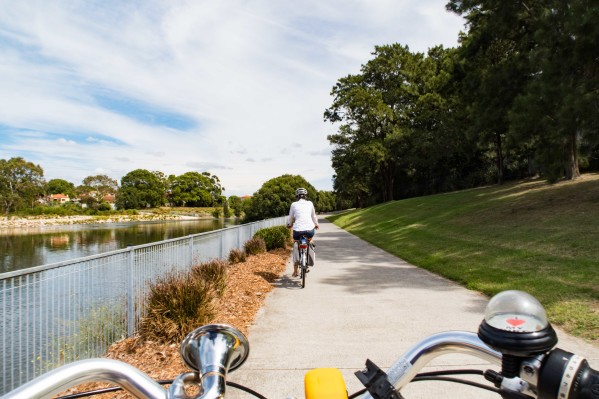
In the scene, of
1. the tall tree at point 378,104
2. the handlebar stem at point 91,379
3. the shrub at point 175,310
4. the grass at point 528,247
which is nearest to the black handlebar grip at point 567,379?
the handlebar stem at point 91,379

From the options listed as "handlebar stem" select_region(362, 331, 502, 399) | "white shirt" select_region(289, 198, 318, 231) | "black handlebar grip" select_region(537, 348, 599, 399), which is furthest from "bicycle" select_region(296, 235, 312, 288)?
"black handlebar grip" select_region(537, 348, 599, 399)

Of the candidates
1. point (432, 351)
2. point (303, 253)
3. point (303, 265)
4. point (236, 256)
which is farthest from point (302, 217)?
point (432, 351)

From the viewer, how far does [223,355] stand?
4.22 ft

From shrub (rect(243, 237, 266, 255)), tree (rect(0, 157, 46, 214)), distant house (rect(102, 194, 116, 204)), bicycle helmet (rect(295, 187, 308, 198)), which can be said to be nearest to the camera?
bicycle helmet (rect(295, 187, 308, 198))

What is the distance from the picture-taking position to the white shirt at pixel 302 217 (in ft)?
29.9

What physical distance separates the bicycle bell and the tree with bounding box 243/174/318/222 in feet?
193

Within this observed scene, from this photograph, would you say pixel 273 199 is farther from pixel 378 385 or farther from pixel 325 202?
pixel 378 385

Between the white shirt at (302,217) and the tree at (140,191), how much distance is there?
124 meters

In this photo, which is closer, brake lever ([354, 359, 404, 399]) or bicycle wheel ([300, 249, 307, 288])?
brake lever ([354, 359, 404, 399])

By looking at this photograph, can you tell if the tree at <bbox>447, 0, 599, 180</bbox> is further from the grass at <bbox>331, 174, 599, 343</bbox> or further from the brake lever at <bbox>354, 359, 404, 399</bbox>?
the brake lever at <bbox>354, 359, 404, 399</bbox>

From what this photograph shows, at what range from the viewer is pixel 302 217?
9148 mm

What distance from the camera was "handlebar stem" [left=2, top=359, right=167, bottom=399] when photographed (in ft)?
3.39

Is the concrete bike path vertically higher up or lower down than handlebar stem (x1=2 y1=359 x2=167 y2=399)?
lower down

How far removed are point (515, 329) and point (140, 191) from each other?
135766mm
